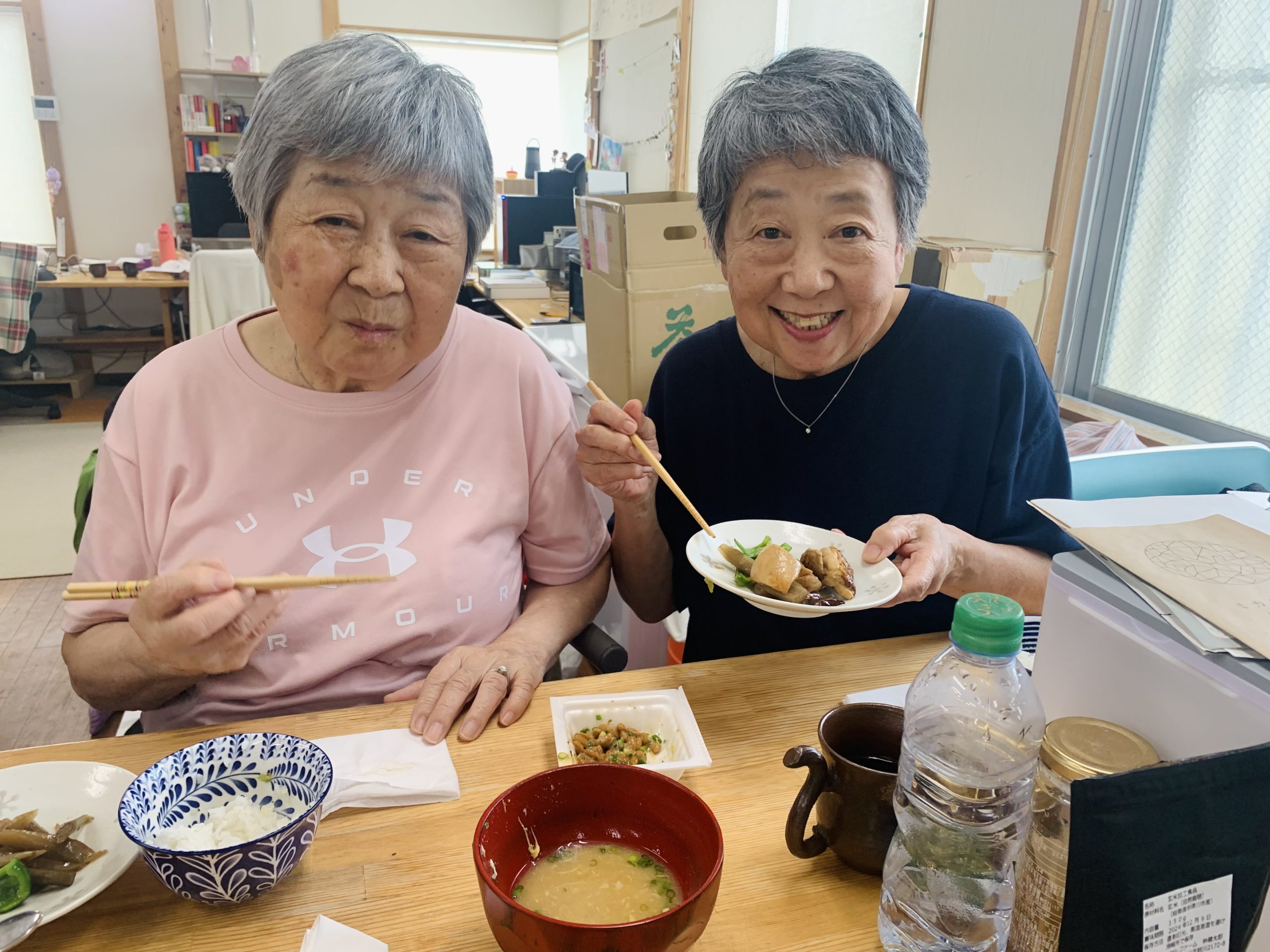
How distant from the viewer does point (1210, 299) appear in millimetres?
2121

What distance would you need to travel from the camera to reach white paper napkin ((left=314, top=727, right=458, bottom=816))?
896 mm

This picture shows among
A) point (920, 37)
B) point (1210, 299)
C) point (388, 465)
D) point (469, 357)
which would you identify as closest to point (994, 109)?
point (920, 37)

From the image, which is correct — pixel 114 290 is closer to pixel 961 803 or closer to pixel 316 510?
pixel 316 510

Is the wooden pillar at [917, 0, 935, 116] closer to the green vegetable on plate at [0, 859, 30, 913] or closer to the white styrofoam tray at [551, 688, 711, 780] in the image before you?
the white styrofoam tray at [551, 688, 711, 780]

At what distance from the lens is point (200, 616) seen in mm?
923

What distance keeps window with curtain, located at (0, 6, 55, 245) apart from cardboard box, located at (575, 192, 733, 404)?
21.4 ft

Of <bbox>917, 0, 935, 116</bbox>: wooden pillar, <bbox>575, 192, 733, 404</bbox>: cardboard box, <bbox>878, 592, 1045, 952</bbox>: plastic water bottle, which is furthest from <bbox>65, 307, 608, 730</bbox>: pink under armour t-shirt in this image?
<bbox>917, 0, 935, 116</bbox>: wooden pillar

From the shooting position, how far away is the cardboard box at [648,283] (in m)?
2.25

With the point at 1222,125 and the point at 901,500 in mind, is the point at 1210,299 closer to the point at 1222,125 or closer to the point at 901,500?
the point at 1222,125

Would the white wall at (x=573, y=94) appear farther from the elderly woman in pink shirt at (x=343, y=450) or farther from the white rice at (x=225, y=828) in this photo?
the white rice at (x=225, y=828)

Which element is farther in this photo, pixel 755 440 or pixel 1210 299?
pixel 1210 299

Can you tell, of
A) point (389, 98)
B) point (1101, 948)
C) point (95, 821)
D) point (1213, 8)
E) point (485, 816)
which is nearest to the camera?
point (1101, 948)

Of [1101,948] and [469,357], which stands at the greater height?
[469,357]

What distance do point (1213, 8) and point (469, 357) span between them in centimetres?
207
